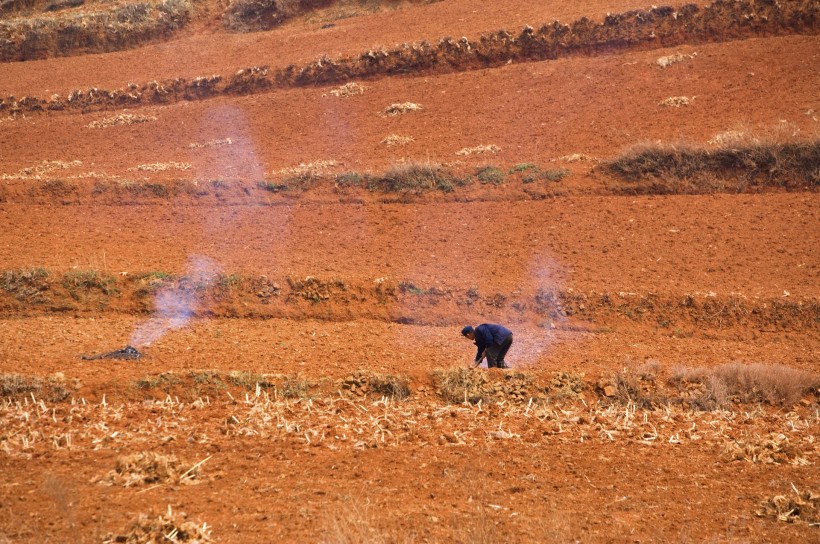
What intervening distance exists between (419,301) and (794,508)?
25.2 ft

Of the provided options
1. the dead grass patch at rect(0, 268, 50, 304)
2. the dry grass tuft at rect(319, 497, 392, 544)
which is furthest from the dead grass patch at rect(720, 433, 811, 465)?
the dead grass patch at rect(0, 268, 50, 304)

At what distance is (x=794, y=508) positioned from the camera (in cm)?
549

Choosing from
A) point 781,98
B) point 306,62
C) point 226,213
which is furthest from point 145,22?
point 781,98

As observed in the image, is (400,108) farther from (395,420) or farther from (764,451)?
(764,451)

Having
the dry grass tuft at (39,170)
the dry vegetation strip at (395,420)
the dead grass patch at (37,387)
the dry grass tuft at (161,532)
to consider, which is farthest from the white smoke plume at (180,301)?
the dry grass tuft at (39,170)

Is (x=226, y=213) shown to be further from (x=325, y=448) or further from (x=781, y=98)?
(x=781, y=98)

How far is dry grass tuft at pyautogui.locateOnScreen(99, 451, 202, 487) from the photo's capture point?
5.83 metres

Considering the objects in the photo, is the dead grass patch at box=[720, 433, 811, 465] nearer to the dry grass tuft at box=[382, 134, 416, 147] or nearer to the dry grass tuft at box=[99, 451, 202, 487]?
the dry grass tuft at box=[99, 451, 202, 487]

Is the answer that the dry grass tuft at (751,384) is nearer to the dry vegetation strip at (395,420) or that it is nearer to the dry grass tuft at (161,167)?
the dry vegetation strip at (395,420)

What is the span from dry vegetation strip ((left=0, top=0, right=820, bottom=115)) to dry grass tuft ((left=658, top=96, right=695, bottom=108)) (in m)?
3.82

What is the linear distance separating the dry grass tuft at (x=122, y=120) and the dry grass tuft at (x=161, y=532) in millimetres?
20997

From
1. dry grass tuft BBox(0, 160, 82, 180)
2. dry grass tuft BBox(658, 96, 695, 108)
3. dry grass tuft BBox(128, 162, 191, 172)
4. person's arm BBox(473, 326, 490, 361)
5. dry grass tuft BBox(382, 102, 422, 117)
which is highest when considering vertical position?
dry grass tuft BBox(382, 102, 422, 117)

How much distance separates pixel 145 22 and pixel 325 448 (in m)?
29.8

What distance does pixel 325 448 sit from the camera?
6.73m
